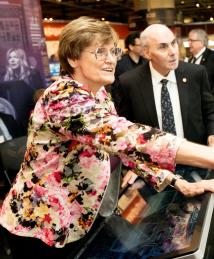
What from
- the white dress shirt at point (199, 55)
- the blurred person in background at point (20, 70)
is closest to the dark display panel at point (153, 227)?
the blurred person in background at point (20, 70)

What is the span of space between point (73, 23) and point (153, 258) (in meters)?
0.79

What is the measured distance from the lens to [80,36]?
1.30m

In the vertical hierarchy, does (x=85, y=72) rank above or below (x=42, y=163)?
above

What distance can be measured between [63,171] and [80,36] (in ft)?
1.48

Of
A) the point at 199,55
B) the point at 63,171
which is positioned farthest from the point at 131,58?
the point at 63,171

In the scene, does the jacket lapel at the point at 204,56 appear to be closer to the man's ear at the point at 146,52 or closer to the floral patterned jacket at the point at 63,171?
the man's ear at the point at 146,52

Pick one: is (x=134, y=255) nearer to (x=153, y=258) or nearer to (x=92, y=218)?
(x=153, y=258)

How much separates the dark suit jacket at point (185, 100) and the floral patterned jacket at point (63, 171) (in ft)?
4.17

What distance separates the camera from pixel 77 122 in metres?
1.11

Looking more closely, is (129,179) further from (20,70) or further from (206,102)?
(20,70)

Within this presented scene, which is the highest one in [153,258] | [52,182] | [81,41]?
[81,41]

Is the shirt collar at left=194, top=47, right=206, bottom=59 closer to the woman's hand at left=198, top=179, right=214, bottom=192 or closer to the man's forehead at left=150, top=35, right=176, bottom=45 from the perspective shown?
the man's forehead at left=150, top=35, right=176, bottom=45

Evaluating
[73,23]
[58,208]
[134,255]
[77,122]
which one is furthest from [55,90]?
[134,255]

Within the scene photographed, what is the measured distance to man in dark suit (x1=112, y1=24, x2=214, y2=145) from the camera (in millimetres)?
2562
